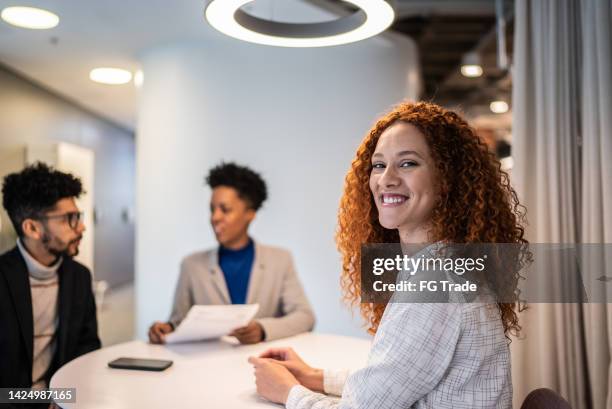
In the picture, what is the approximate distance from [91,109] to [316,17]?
3.64 m

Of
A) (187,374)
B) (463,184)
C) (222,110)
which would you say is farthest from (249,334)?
(222,110)

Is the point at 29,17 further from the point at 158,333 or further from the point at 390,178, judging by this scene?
the point at 390,178

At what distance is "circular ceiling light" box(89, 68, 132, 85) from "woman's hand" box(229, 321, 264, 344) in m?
3.62

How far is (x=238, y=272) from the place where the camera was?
288 cm

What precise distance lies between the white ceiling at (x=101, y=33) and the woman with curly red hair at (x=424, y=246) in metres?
1.95

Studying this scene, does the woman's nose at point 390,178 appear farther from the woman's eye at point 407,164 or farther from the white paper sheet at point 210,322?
the white paper sheet at point 210,322

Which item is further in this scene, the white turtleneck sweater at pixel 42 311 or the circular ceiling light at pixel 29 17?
the circular ceiling light at pixel 29 17

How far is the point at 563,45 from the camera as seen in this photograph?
6.98ft

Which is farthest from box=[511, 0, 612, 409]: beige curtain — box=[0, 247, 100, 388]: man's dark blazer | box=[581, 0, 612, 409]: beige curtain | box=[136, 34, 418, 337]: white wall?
box=[136, 34, 418, 337]: white wall

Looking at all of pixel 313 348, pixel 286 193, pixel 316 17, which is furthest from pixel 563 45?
pixel 286 193

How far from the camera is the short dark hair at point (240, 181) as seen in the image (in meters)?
3.05

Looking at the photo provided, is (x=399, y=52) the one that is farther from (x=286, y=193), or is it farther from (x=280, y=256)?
(x=280, y=256)

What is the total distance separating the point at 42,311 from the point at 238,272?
978 millimetres

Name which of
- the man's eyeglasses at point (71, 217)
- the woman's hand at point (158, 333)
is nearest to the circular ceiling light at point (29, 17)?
the man's eyeglasses at point (71, 217)
